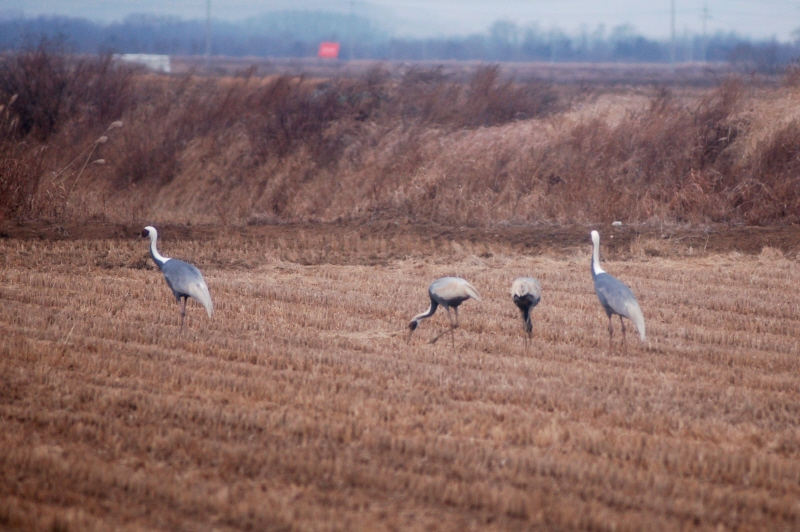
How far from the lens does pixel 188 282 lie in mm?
9172

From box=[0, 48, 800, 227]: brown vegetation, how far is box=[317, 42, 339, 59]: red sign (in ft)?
139

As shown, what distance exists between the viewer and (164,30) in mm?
137000

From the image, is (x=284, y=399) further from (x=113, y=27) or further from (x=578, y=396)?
→ (x=113, y=27)

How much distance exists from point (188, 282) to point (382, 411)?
3650mm

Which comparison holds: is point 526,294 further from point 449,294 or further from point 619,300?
point 619,300

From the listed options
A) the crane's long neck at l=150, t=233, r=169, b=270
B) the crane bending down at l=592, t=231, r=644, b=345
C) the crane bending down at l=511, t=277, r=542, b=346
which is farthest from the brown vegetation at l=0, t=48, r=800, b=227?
the crane bending down at l=511, t=277, r=542, b=346

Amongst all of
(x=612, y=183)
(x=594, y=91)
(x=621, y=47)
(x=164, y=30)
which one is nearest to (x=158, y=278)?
(x=612, y=183)

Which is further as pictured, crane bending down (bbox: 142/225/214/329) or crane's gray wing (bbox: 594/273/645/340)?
crane bending down (bbox: 142/225/214/329)

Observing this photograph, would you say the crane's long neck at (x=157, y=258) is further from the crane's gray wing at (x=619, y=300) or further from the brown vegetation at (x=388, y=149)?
the brown vegetation at (x=388, y=149)

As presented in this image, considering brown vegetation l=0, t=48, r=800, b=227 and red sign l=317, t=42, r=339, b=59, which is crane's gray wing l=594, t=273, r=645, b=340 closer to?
brown vegetation l=0, t=48, r=800, b=227

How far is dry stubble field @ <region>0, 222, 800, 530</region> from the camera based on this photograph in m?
4.77

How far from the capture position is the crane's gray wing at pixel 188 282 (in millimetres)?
9031

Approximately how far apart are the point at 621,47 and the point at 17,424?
103945 millimetres

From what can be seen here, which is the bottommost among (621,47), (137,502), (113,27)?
(137,502)
